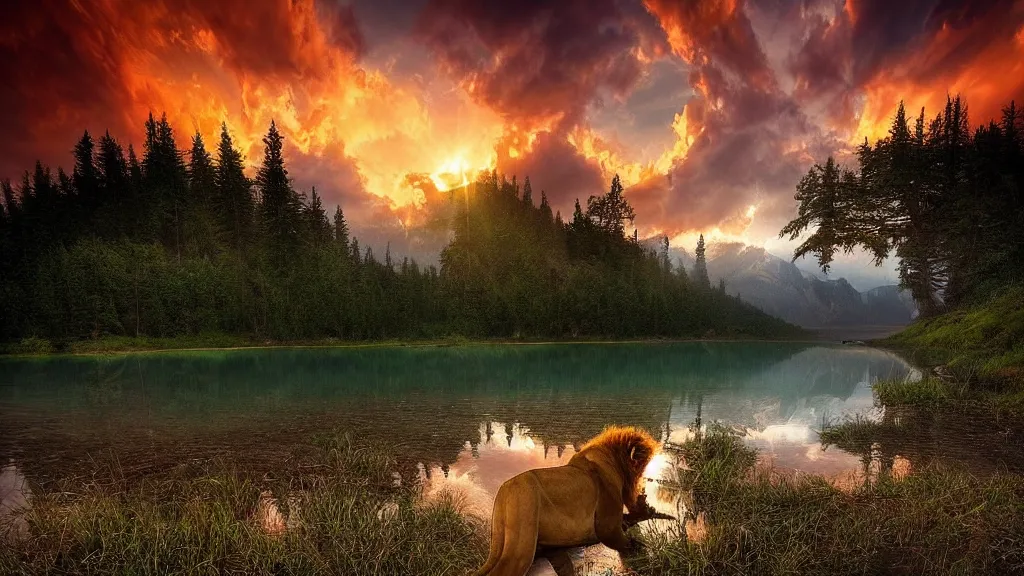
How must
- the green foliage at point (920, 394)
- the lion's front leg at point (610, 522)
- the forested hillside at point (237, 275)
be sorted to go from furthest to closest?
the forested hillside at point (237, 275) → the green foliage at point (920, 394) → the lion's front leg at point (610, 522)

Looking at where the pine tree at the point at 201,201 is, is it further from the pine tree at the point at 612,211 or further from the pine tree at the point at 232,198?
the pine tree at the point at 612,211

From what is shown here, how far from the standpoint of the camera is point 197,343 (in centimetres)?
6181

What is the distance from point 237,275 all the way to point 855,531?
86345 mm

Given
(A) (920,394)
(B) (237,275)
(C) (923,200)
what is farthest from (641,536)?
(B) (237,275)

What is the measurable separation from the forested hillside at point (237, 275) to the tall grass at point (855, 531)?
234 ft

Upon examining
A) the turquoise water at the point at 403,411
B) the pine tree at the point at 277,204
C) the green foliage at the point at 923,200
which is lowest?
the turquoise water at the point at 403,411

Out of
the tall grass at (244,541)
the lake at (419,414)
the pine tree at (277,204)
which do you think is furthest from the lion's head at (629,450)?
the pine tree at (277,204)

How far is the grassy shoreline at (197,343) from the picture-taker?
50469mm

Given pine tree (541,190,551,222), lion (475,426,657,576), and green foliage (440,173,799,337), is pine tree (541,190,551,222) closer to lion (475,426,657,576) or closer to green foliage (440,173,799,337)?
green foliage (440,173,799,337)

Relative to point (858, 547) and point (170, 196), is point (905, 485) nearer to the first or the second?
point (858, 547)

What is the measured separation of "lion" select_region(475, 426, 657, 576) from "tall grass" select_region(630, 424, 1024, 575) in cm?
66

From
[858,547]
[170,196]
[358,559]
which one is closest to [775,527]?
[858,547]

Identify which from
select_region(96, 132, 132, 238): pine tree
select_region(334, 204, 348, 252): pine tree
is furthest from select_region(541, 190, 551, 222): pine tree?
select_region(96, 132, 132, 238): pine tree

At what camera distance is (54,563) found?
4.97 m
